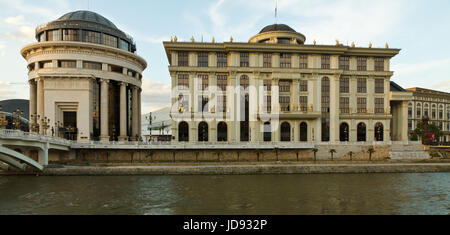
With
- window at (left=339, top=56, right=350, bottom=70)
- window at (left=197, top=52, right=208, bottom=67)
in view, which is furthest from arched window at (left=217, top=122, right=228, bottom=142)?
window at (left=339, top=56, right=350, bottom=70)

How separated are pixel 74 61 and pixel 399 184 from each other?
208ft

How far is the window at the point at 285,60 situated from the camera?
5941cm

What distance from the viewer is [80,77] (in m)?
55.4

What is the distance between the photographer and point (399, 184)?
100 feet

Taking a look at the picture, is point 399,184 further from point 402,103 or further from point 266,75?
point 402,103

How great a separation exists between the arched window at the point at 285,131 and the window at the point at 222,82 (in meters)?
16.0

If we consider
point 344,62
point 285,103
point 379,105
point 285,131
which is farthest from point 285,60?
point 379,105

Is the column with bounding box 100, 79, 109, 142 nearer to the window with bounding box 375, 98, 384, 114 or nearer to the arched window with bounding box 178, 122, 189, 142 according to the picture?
the arched window with bounding box 178, 122, 189, 142

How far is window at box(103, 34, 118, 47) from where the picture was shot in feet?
203

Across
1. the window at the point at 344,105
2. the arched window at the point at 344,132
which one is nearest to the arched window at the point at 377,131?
the arched window at the point at 344,132

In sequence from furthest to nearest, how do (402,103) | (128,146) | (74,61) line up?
(402,103) → (74,61) → (128,146)

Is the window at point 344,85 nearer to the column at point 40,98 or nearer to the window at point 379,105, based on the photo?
the window at point 379,105
